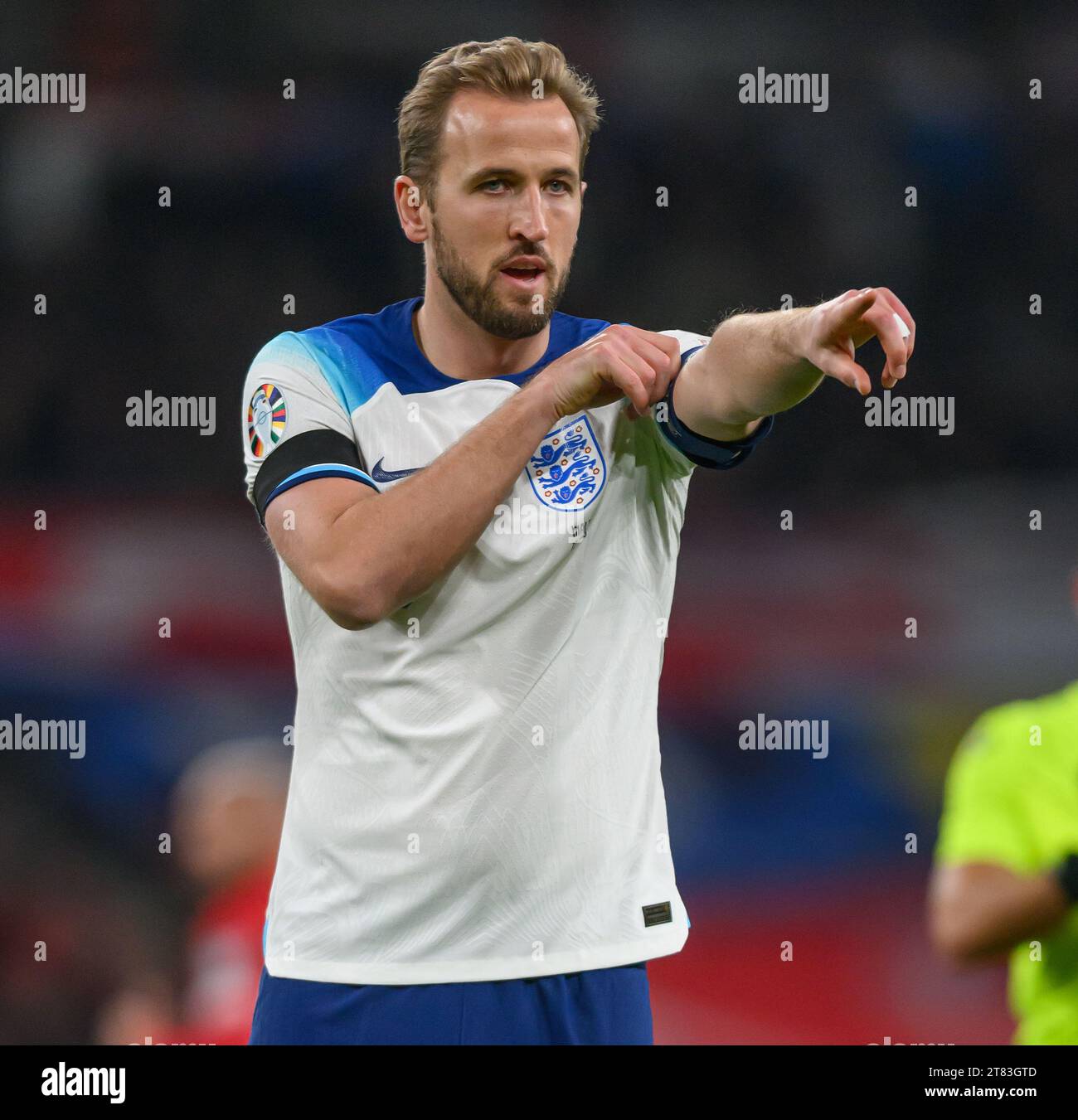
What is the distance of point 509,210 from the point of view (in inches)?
82.4

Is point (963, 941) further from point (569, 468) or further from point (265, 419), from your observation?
point (265, 419)

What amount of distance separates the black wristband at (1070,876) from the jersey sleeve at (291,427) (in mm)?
1028

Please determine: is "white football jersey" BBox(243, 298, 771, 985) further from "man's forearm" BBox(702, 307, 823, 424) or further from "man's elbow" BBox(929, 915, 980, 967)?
"man's elbow" BBox(929, 915, 980, 967)

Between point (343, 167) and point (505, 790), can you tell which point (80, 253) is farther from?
point (505, 790)

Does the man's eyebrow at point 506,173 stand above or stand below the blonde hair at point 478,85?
below

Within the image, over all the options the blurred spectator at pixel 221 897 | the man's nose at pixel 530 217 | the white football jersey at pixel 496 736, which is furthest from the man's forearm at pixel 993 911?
the blurred spectator at pixel 221 897

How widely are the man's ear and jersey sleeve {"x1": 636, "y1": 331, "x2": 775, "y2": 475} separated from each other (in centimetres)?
45

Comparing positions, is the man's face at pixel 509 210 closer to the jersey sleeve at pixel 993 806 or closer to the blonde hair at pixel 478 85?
the blonde hair at pixel 478 85

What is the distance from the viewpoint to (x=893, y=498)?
505 cm

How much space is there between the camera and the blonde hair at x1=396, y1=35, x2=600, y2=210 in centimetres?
215

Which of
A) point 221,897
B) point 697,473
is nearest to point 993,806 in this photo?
point 221,897

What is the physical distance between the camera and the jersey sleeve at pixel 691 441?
1988 mm

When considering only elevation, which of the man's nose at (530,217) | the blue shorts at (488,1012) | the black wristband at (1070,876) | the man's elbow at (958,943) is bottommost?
the blue shorts at (488,1012)

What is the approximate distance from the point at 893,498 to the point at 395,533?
3448 millimetres
